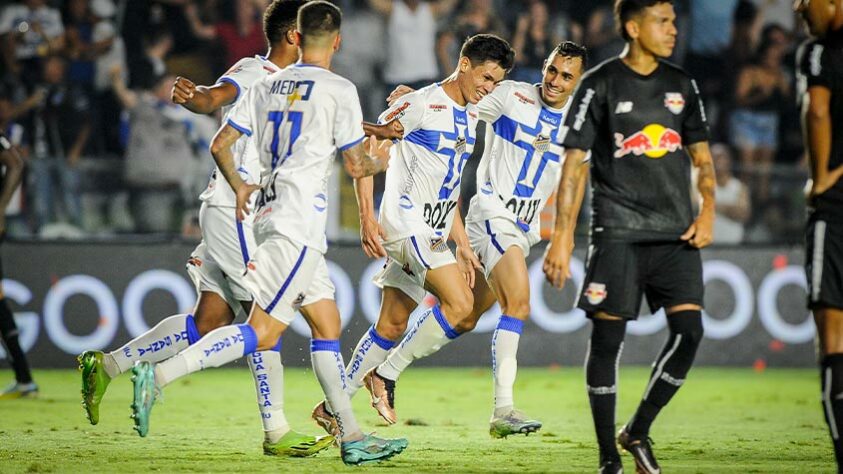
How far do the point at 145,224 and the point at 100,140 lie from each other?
3.46 feet

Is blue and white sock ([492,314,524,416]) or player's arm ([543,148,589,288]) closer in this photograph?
player's arm ([543,148,589,288])

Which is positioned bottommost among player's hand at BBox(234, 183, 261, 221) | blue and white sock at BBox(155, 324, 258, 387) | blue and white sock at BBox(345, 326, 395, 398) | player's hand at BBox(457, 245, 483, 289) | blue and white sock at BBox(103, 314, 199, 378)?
blue and white sock at BBox(345, 326, 395, 398)

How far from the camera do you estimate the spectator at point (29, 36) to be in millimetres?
12977

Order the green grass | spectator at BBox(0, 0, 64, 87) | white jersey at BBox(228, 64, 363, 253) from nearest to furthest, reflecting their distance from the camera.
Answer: white jersey at BBox(228, 64, 363, 253)
the green grass
spectator at BBox(0, 0, 64, 87)

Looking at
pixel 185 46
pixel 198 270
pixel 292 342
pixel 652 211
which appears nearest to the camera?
pixel 652 211

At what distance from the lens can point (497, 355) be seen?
25.6 ft

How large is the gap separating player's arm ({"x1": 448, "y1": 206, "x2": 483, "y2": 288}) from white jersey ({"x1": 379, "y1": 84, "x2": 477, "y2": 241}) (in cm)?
13

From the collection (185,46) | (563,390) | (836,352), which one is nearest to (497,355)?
(836,352)

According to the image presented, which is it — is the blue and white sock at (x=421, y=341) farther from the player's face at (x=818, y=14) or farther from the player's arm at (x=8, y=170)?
the player's arm at (x=8, y=170)

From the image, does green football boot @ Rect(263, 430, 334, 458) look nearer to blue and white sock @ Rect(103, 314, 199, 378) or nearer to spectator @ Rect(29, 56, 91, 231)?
blue and white sock @ Rect(103, 314, 199, 378)

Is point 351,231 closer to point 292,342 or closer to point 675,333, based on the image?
point 292,342

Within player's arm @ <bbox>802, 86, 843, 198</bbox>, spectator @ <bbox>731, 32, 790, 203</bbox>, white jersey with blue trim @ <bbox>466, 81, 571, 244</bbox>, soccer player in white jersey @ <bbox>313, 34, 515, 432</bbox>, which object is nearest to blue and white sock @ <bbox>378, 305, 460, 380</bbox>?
soccer player in white jersey @ <bbox>313, 34, 515, 432</bbox>

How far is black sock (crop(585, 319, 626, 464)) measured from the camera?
19.1 feet

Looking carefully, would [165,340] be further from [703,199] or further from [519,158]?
[703,199]
